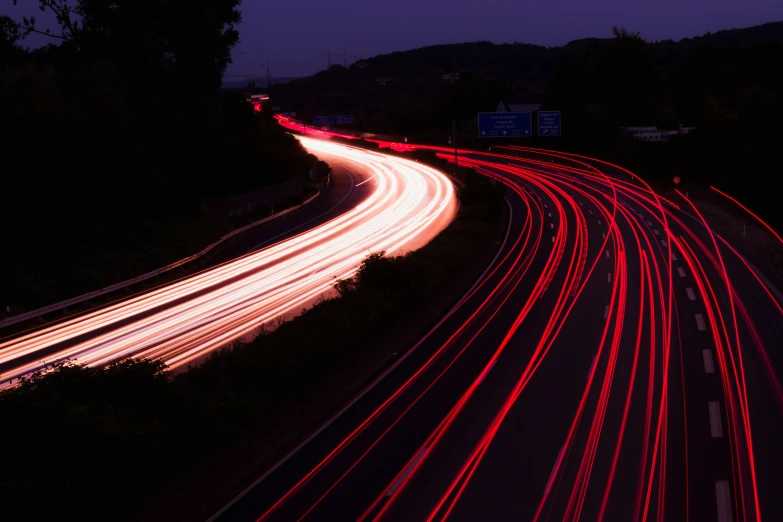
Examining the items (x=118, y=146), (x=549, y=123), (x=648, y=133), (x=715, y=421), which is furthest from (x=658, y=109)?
(x=715, y=421)

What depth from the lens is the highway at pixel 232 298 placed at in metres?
22.1

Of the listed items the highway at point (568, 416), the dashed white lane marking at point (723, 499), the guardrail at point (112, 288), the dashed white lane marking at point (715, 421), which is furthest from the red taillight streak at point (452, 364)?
the guardrail at point (112, 288)

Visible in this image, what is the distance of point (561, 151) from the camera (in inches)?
3494

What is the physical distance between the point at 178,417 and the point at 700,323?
15178mm

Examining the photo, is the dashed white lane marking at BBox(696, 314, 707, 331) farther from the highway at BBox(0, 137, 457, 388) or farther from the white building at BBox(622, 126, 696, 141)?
the white building at BBox(622, 126, 696, 141)

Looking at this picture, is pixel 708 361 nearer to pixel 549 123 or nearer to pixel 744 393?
pixel 744 393

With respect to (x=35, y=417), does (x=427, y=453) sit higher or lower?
lower

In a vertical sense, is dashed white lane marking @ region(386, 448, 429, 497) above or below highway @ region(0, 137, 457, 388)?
above

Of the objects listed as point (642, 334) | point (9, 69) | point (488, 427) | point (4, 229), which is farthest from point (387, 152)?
point (488, 427)

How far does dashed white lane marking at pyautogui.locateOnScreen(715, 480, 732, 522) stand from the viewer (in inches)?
447

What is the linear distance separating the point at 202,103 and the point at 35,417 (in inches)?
2132

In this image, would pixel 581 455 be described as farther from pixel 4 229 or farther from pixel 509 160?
pixel 509 160

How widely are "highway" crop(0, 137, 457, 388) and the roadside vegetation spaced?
1.85 meters

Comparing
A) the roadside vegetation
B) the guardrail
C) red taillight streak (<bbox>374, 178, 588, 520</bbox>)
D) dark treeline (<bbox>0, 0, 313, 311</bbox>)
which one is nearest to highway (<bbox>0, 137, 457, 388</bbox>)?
the guardrail
